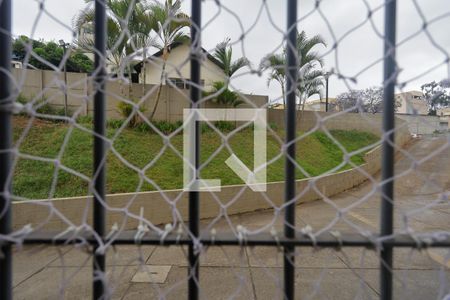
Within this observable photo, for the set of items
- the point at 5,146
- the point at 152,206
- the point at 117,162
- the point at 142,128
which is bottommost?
the point at 152,206

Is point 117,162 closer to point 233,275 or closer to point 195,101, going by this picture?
point 233,275

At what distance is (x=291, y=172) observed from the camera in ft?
2.63

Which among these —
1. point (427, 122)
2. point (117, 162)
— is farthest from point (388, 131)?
point (117, 162)

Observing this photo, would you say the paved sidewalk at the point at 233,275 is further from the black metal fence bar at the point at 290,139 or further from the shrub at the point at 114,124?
the shrub at the point at 114,124

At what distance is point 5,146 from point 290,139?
2.61 feet

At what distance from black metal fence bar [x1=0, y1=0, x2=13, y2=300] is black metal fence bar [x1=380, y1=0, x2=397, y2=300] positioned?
1027 millimetres

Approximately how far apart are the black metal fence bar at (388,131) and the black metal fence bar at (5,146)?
3.37ft

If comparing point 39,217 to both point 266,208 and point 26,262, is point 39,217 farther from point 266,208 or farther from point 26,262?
point 266,208

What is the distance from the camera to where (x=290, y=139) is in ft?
2.61

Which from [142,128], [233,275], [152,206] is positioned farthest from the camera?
[142,128]

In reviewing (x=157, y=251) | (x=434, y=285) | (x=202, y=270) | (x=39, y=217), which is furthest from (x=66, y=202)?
(x=434, y=285)

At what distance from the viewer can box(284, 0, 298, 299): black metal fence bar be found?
0.77 m

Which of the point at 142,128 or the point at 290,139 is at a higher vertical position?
the point at 142,128

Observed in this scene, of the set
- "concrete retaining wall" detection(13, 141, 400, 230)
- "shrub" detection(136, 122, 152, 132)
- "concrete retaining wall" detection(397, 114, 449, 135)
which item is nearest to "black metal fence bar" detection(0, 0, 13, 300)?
"concrete retaining wall" detection(397, 114, 449, 135)
